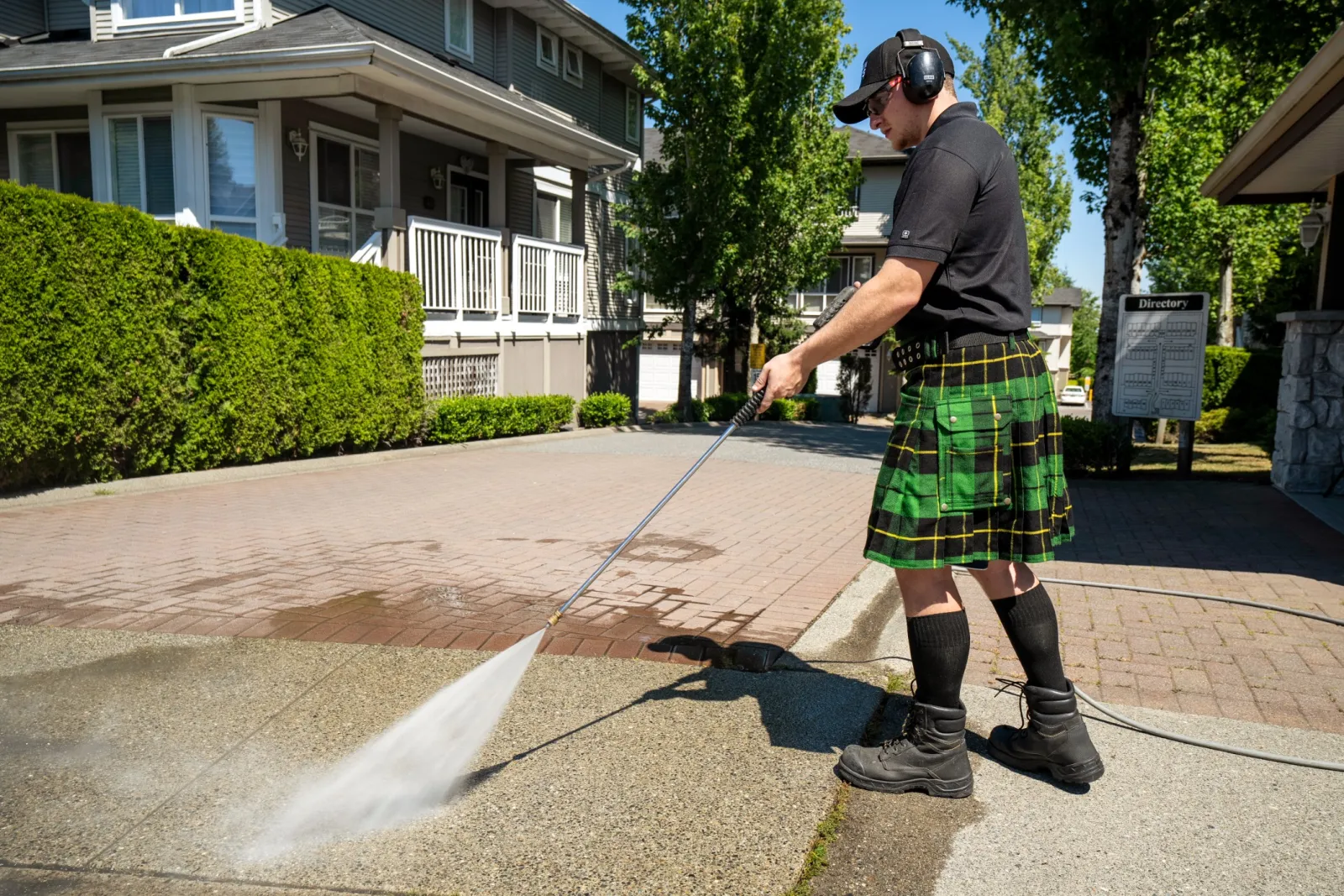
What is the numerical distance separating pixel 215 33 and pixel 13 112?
394cm

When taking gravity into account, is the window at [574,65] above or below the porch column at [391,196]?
above

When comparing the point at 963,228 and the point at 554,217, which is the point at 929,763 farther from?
the point at 554,217

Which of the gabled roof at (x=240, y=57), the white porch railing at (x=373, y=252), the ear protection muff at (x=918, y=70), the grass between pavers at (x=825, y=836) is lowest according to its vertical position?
the grass between pavers at (x=825, y=836)

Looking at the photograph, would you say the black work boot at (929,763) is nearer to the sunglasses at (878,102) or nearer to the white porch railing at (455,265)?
the sunglasses at (878,102)

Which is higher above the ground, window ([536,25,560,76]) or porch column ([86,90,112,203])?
window ([536,25,560,76])

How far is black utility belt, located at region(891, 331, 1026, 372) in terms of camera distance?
2.93 meters

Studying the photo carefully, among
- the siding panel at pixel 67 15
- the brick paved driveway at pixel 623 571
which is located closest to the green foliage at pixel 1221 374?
the brick paved driveway at pixel 623 571

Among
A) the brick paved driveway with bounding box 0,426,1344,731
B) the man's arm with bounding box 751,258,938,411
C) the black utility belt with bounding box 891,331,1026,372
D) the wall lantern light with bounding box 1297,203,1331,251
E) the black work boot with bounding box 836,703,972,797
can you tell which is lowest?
the brick paved driveway with bounding box 0,426,1344,731

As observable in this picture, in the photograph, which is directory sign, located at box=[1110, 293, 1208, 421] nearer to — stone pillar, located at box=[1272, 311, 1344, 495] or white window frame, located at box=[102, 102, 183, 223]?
stone pillar, located at box=[1272, 311, 1344, 495]

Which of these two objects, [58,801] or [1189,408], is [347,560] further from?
[1189,408]

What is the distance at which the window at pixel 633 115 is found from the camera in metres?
25.9

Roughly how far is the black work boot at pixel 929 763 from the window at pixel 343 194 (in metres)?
14.2

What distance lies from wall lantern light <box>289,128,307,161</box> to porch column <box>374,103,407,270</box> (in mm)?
1704

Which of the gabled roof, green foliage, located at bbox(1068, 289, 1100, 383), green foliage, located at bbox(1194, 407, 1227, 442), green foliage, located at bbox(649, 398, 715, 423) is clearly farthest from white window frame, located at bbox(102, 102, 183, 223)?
green foliage, located at bbox(1068, 289, 1100, 383)
